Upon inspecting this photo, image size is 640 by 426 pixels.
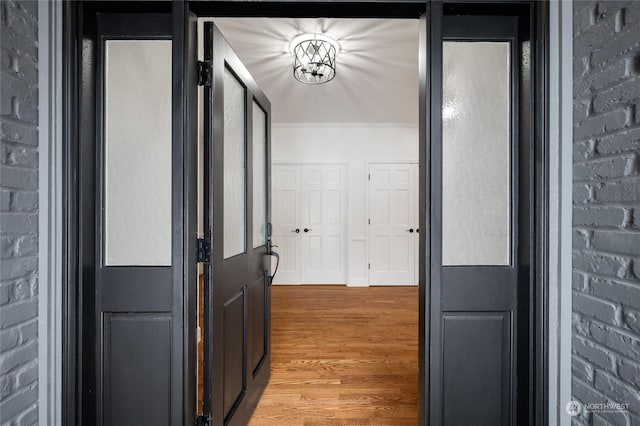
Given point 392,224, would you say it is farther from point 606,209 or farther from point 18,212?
point 18,212

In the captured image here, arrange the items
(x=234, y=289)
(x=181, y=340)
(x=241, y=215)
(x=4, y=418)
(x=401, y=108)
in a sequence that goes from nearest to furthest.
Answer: (x=4, y=418) → (x=181, y=340) → (x=234, y=289) → (x=241, y=215) → (x=401, y=108)

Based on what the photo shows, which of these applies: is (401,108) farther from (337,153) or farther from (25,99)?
(25,99)

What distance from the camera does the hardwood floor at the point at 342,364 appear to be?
191 centimetres

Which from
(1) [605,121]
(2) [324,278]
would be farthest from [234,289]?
(2) [324,278]

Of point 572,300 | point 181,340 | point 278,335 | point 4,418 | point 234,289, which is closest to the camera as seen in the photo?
point 4,418

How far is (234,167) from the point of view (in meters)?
1.67

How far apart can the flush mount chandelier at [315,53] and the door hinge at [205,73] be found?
2.00 meters

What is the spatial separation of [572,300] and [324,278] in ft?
13.6

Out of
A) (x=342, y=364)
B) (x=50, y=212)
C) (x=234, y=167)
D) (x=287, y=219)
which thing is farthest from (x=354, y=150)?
(x=50, y=212)

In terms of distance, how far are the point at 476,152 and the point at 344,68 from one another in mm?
2816

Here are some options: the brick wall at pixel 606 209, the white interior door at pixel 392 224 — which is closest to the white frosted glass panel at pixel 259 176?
the brick wall at pixel 606 209

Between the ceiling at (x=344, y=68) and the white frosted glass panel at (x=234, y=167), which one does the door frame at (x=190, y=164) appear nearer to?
the white frosted glass panel at (x=234, y=167)

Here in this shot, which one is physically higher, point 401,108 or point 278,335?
point 401,108

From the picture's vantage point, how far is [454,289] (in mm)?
1299
